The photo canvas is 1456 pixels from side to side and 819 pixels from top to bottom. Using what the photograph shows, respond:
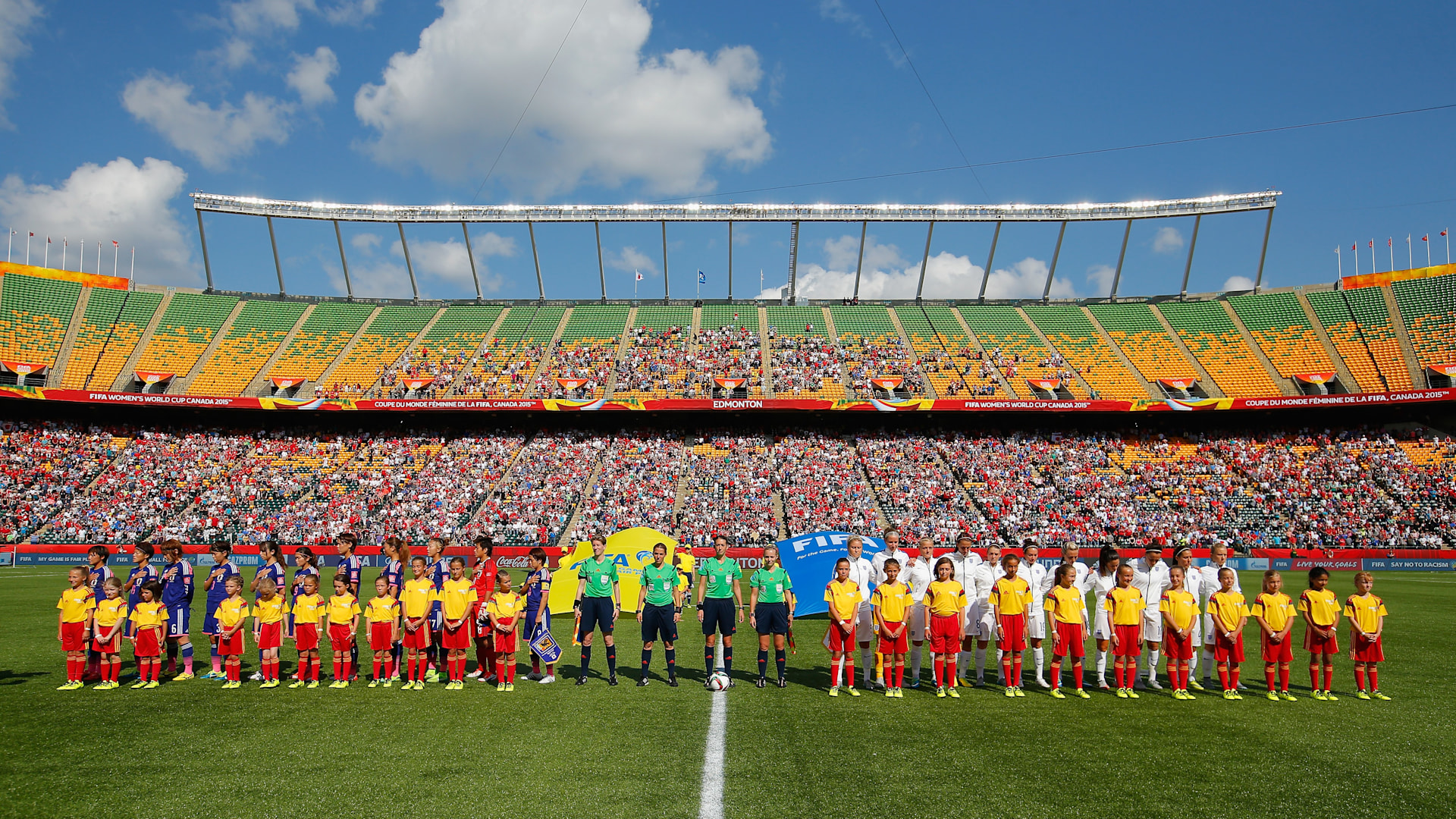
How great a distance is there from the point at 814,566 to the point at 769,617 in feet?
19.9

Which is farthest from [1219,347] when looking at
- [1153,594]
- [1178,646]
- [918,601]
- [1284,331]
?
[918,601]

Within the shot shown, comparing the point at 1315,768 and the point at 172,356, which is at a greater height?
the point at 172,356

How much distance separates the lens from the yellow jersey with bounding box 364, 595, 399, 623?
9148 millimetres

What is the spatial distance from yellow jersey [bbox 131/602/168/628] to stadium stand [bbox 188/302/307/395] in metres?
33.4

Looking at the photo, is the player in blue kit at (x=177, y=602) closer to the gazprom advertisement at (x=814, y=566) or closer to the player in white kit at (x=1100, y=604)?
the gazprom advertisement at (x=814, y=566)

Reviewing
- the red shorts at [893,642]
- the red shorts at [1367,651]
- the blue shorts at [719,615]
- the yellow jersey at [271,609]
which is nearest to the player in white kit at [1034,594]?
the red shorts at [893,642]

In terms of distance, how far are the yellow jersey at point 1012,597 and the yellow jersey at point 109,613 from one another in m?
10.5

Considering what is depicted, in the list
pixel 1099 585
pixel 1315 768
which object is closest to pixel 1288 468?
pixel 1099 585

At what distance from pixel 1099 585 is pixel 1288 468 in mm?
30649

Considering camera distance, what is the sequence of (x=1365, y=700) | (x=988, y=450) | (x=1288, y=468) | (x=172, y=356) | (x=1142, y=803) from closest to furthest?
Result: (x=1142, y=803)
(x=1365, y=700)
(x=1288, y=468)
(x=988, y=450)
(x=172, y=356)

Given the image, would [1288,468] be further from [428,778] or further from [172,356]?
[172,356]

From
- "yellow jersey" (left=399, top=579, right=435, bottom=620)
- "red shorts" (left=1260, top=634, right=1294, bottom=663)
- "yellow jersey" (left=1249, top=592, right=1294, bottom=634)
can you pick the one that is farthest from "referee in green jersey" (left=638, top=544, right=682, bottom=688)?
"red shorts" (left=1260, top=634, right=1294, bottom=663)

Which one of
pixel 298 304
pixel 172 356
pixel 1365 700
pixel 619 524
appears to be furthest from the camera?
pixel 298 304

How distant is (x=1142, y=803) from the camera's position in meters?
5.62
